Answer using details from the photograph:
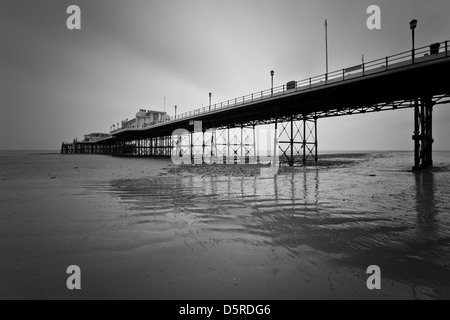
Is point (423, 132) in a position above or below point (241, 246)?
above

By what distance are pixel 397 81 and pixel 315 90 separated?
5688 mm

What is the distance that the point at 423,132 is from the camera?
16.7m

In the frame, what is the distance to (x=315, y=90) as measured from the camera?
18859 mm

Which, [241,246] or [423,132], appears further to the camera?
[423,132]

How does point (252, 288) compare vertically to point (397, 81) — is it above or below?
below

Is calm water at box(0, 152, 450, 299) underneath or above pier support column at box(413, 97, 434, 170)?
underneath

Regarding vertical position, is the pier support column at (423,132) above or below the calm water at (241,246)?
above

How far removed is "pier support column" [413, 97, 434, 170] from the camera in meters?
16.3

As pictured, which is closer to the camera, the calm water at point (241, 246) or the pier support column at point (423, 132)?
the calm water at point (241, 246)

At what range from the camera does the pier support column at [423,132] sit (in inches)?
643

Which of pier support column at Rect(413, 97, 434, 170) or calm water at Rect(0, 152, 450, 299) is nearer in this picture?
calm water at Rect(0, 152, 450, 299)
